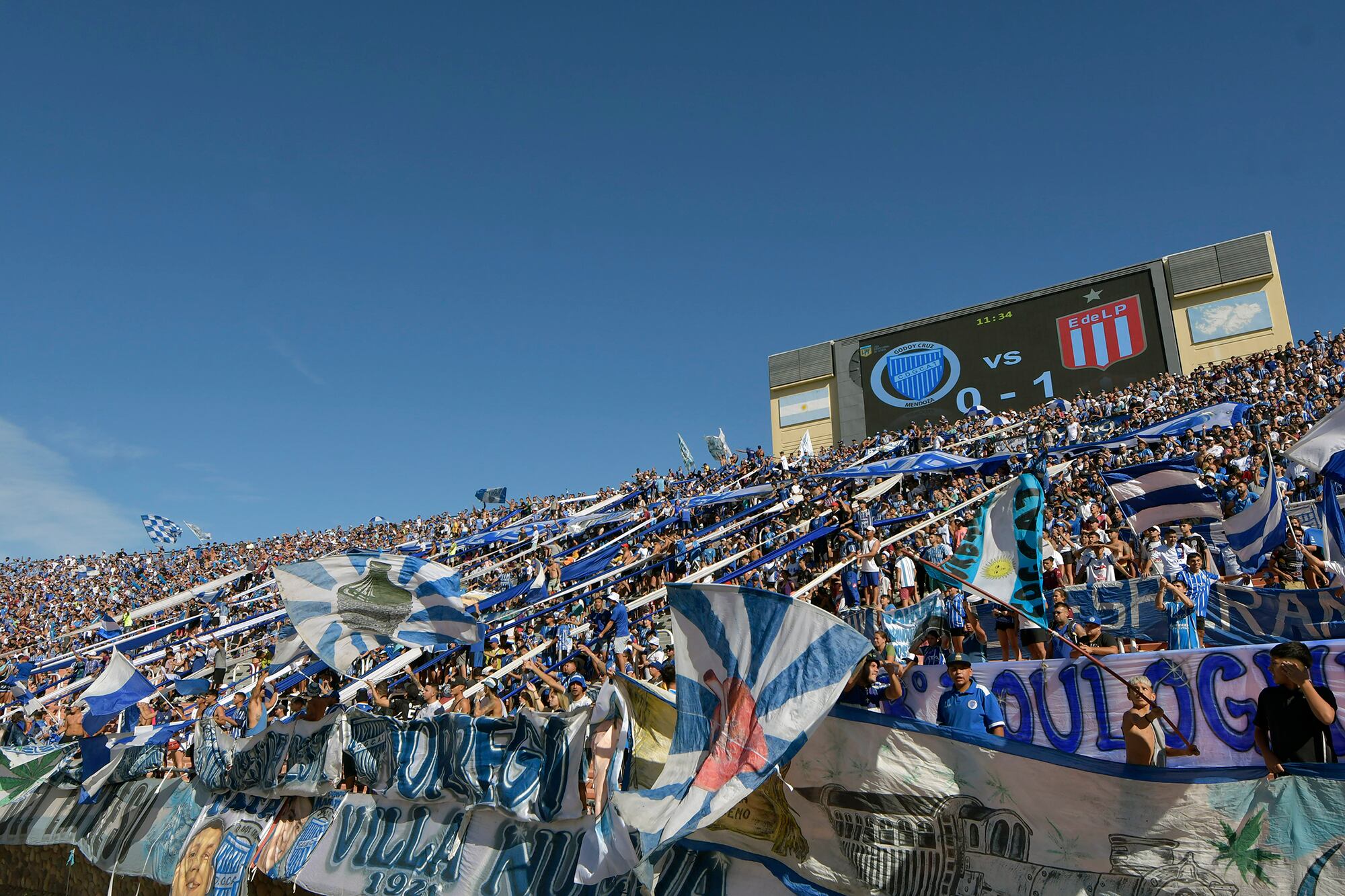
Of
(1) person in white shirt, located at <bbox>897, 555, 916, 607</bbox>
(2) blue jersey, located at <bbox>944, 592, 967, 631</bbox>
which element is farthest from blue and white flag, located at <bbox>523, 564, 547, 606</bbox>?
(2) blue jersey, located at <bbox>944, 592, 967, 631</bbox>

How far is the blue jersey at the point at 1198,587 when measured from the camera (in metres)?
9.10

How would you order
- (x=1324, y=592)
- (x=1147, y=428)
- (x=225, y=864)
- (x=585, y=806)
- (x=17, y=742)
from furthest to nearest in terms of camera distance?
(x=1147, y=428) < (x=17, y=742) < (x=225, y=864) < (x=1324, y=592) < (x=585, y=806)

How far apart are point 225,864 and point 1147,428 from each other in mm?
19249

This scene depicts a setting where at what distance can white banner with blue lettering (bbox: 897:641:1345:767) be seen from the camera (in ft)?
17.6

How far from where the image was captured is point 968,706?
5953mm

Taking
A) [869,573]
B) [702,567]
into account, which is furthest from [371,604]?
[702,567]

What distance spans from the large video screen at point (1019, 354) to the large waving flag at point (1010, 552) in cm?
2719

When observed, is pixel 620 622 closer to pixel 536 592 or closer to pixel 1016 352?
pixel 536 592

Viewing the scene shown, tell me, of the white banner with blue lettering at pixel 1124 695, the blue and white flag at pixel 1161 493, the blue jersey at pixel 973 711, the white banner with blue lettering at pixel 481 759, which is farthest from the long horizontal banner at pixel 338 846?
the blue and white flag at pixel 1161 493

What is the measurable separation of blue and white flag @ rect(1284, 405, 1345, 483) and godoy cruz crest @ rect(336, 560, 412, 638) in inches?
351

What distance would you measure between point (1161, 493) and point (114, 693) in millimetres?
14694

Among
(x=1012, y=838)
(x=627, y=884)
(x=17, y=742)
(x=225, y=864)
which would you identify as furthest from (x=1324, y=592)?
(x=17, y=742)

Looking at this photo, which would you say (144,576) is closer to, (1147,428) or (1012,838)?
(1147,428)

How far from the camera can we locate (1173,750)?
5.59 metres
